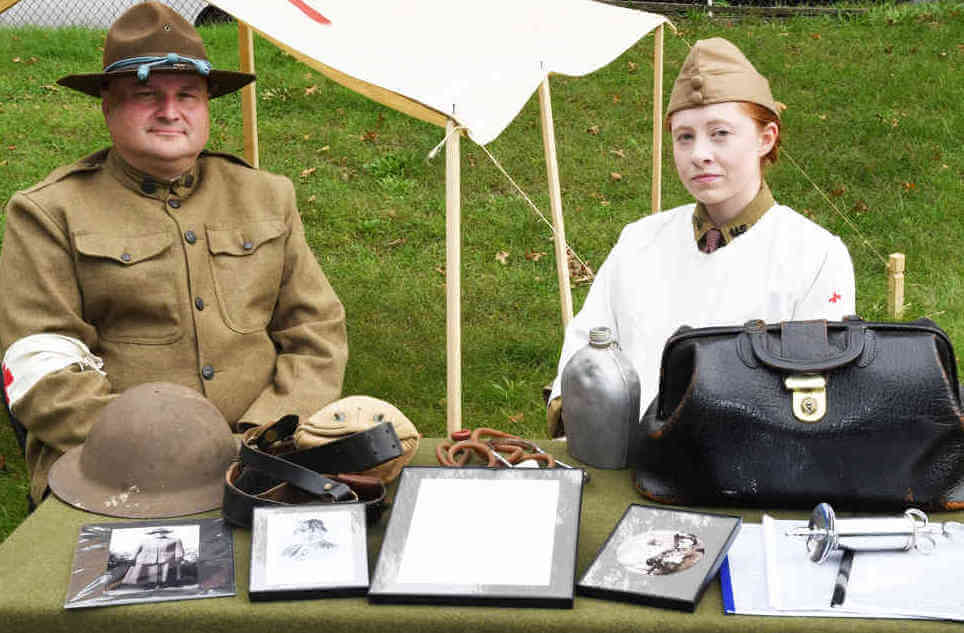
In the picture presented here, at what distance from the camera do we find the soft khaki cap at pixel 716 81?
239 centimetres

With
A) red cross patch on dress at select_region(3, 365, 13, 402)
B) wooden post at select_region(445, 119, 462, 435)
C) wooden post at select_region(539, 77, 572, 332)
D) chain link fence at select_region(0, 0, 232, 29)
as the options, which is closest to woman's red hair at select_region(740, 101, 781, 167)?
wooden post at select_region(445, 119, 462, 435)

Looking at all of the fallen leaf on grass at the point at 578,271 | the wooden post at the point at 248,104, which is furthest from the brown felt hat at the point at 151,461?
the fallen leaf on grass at the point at 578,271

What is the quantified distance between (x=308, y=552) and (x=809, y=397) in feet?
2.82

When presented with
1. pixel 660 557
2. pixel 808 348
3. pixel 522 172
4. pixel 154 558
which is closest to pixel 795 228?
pixel 808 348

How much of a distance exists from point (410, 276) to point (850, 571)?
4.01m

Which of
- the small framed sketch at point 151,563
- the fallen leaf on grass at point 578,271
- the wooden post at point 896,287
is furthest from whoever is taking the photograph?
the fallen leaf on grass at point 578,271

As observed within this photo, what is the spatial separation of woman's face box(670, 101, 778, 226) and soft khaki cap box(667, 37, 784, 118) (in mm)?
22

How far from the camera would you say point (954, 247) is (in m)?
5.85

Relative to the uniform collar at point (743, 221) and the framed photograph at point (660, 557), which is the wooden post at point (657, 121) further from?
the framed photograph at point (660, 557)

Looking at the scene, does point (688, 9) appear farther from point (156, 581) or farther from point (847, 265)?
point (156, 581)

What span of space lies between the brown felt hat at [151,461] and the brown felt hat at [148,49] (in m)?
0.99

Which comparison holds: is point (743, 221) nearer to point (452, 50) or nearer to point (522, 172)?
point (452, 50)

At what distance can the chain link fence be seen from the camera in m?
8.80

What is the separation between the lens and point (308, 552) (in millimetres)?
1806
